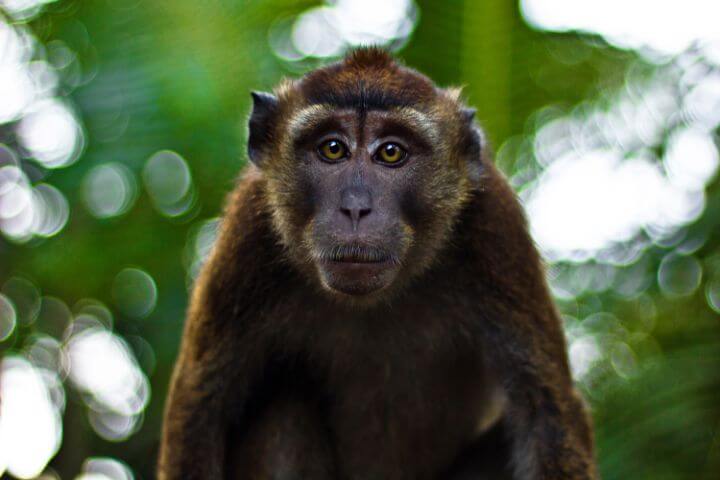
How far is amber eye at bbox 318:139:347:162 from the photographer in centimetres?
562

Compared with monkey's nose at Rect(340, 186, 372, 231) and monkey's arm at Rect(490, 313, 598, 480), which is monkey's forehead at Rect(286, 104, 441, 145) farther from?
monkey's arm at Rect(490, 313, 598, 480)

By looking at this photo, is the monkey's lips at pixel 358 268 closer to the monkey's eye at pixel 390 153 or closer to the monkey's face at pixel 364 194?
the monkey's face at pixel 364 194

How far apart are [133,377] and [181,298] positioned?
1.69m

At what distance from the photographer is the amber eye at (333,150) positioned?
18.5 feet

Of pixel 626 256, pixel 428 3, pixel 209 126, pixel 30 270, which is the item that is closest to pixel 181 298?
pixel 30 270

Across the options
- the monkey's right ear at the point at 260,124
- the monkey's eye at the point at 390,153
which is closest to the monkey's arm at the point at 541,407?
the monkey's eye at the point at 390,153

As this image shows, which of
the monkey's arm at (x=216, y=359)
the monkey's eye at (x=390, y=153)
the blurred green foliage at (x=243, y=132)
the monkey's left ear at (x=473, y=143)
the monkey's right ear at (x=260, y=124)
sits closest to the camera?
the monkey's eye at (x=390, y=153)

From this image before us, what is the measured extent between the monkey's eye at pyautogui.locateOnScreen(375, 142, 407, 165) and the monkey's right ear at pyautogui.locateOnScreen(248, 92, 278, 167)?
0.99m

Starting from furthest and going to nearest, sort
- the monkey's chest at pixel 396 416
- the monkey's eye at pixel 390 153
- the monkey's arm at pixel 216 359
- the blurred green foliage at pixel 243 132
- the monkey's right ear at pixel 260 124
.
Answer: the blurred green foliage at pixel 243 132, the monkey's chest at pixel 396 416, the monkey's right ear at pixel 260 124, the monkey's arm at pixel 216 359, the monkey's eye at pixel 390 153

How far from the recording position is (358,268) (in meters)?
5.16

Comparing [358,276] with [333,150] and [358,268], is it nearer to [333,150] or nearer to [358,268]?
[358,268]

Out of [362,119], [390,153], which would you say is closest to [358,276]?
[390,153]

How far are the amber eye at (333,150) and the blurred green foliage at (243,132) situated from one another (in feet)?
9.19

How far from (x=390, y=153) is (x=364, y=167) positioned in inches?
11.8
